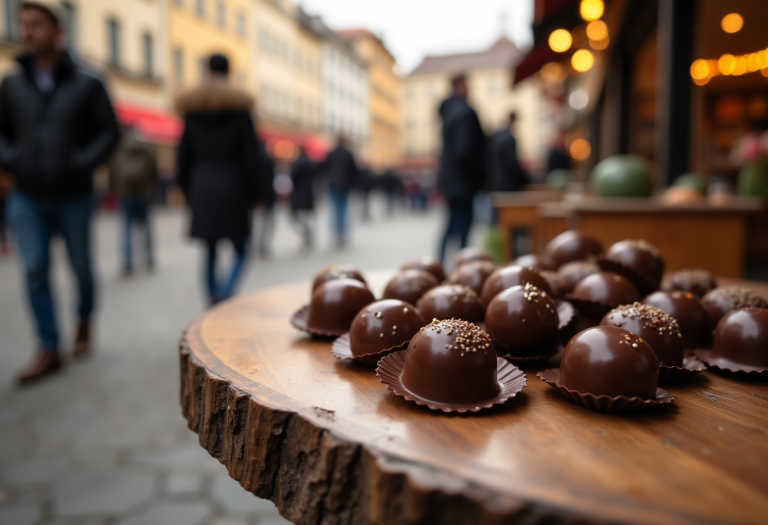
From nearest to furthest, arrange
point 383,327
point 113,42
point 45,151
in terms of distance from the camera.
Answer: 1. point 383,327
2. point 45,151
3. point 113,42

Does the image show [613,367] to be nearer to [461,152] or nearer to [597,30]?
[461,152]

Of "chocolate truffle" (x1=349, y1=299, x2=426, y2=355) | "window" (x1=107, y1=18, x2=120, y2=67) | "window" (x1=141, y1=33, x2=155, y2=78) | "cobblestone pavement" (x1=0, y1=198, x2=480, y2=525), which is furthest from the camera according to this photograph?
"window" (x1=141, y1=33, x2=155, y2=78)

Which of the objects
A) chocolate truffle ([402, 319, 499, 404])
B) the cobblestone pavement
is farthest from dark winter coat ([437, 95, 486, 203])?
chocolate truffle ([402, 319, 499, 404])

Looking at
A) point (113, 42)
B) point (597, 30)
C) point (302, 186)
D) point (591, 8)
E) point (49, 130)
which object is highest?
point (113, 42)

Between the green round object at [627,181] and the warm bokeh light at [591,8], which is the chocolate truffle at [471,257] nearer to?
the green round object at [627,181]

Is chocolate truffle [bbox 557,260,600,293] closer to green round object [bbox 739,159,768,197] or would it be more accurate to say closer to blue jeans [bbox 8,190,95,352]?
blue jeans [bbox 8,190,95,352]

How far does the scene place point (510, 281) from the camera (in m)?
1.27

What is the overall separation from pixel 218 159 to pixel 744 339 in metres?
3.78

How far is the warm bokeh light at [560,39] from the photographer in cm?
708

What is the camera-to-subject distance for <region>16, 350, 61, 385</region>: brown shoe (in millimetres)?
3443

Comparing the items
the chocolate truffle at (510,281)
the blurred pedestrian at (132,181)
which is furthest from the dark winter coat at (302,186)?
the chocolate truffle at (510,281)

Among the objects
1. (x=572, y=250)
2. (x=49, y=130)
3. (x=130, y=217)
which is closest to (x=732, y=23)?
(x=572, y=250)

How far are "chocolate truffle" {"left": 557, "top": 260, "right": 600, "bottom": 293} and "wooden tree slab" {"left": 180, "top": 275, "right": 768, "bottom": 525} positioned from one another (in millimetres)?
427

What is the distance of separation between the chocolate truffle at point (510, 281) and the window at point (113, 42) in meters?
22.7
